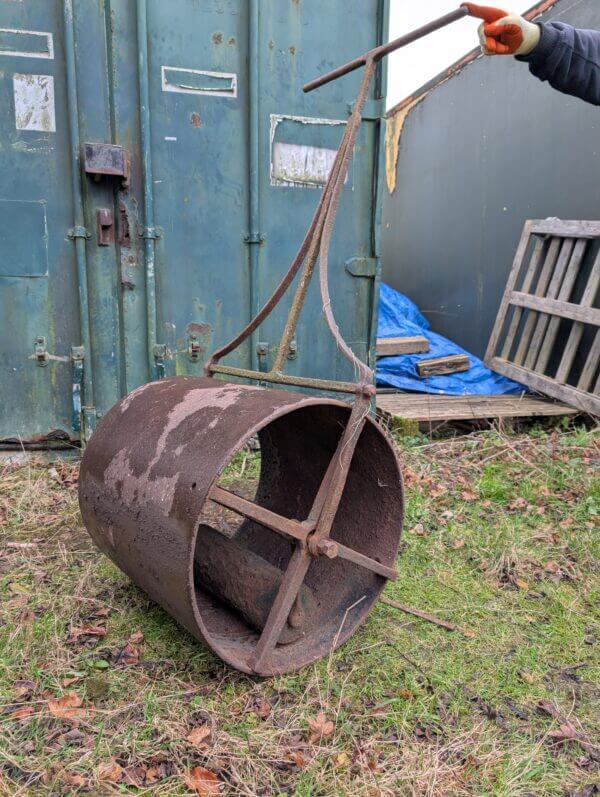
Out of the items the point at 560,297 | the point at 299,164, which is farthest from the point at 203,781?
the point at 560,297

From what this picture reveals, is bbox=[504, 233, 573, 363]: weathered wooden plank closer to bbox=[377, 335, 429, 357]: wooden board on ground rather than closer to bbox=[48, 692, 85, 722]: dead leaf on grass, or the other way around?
bbox=[377, 335, 429, 357]: wooden board on ground

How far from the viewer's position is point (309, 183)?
4703mm

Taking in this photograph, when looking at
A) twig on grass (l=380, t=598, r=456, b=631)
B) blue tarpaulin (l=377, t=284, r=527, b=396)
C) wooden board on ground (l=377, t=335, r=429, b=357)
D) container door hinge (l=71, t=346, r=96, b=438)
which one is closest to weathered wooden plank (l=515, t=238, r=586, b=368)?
Answer: blue tarpaulin (l=377, t=284, r=527, b=396)

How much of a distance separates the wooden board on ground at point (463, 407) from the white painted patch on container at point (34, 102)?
3.35 meters

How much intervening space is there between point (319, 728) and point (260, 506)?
3.00ft

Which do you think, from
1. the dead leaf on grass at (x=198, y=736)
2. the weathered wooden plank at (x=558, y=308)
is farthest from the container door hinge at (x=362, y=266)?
the dead leaf on grass at (x=198, y=736)

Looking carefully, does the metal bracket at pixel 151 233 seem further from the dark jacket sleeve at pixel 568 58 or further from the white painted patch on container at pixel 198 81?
the dark jacket sleeve at pixel 568 58

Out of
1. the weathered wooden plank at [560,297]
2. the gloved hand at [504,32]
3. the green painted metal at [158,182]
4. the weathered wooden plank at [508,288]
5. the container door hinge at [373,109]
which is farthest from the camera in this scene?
the weathered wooden plank at [508,288]

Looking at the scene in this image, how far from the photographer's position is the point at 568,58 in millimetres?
3061

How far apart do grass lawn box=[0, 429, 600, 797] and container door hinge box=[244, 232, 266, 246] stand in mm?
2280

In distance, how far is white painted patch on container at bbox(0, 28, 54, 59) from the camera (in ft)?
13.4

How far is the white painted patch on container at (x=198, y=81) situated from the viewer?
14.2 feet

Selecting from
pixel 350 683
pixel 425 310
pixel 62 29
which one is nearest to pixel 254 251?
pixel 62 29

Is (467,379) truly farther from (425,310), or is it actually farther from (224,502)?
(224,502)
